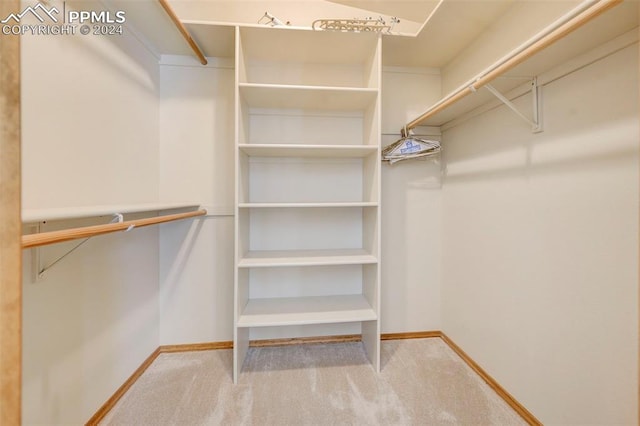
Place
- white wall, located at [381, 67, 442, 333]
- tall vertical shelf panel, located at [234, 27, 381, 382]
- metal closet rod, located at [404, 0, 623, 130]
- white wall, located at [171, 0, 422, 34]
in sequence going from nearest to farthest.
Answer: metal closet rod, located at [404, 0, 623, 130]
tall vertical shelf panel, located at [234, 27, 381, 382]
white wall, located at [171, 0, 422, 34]
white wall, located at [381, 67, 442, 333]

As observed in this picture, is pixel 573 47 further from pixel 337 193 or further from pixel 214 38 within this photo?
pixel 214 38

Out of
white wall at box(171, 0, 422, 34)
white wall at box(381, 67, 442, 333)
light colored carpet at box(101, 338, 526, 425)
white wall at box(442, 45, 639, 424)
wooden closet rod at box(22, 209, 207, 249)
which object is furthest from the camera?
white wall at box(381, 67, 442, 333)

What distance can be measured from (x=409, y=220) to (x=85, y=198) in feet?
6.95

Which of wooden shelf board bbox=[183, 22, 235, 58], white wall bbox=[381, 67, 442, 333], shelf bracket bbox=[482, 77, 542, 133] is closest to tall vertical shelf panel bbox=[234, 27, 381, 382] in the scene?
wooden shelf board bbox=[183, 22, 235, 58]

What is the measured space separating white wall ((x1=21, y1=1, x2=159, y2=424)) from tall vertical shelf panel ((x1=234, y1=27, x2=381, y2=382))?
673 millimetres

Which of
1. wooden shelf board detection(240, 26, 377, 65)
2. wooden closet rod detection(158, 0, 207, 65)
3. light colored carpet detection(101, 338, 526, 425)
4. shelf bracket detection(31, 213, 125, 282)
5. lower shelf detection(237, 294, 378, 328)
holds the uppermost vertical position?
wooden shelf board detection(240, 26, 377, 65)

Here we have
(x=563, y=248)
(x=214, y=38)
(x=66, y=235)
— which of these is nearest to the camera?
(x=66, y=235)

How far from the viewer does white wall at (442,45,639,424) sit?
39.6 inches

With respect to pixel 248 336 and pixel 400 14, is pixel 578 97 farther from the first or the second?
pixel 248 336

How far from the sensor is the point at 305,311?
1853mm

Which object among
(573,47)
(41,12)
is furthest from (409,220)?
(41,12)

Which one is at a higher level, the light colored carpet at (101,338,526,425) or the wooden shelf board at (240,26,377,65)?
the wooden shelf board at (240,26,377,65)

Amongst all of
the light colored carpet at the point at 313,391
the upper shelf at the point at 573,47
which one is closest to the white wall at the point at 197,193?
the light colored carpet at the point at 313,391

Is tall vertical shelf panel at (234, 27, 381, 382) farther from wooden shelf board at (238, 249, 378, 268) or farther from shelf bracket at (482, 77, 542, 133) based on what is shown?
shelf bracket at (482, 77, 542, 133)
